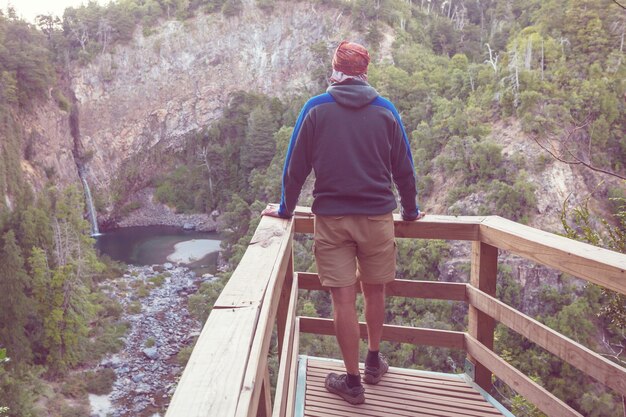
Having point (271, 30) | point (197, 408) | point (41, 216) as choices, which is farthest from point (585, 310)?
point (271, 30)

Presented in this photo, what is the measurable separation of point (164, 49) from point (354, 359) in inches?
1621

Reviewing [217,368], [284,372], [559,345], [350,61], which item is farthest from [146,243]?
[217,368]

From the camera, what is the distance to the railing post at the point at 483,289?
7.59 ft

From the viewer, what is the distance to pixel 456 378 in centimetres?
257

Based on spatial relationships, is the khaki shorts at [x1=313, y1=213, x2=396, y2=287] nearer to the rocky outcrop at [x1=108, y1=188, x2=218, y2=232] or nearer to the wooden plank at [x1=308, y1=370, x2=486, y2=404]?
the wooden plank at [x1=308, y1=370, x2=486, y2=404]

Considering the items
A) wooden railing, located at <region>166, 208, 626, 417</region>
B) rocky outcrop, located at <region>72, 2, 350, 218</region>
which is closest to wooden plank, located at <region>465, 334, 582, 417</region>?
wooden railing, located at <region>166, 208, 626, 417</region>

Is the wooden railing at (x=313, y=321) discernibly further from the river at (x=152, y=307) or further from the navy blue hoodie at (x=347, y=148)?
the river at (x=152, y=307)

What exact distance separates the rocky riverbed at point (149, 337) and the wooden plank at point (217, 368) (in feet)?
50.2

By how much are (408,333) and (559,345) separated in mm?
987

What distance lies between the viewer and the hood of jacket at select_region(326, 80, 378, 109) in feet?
6.38

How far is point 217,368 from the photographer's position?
900 mm

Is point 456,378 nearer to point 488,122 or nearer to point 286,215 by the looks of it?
point 286,215

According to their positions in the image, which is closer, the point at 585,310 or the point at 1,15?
the point at 585,310

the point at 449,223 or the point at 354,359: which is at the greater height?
the point at 449,223
